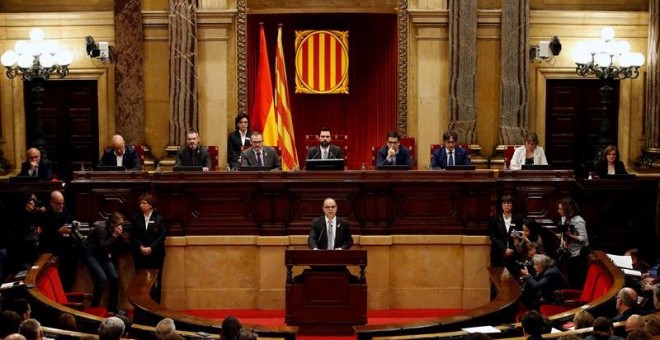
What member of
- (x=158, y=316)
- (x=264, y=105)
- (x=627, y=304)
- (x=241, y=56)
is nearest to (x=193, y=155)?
Result: (x=264, y=105)

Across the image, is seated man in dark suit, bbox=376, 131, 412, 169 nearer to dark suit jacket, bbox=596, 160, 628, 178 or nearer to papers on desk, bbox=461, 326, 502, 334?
dark suit jacket, bbox=596, 160, 628, 178

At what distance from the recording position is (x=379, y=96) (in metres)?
18.1

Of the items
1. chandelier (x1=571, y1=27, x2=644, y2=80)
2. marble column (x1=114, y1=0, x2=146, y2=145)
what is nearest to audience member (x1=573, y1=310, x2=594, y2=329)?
chandelier (x1=571, y1=27, x2=644, y2=80)

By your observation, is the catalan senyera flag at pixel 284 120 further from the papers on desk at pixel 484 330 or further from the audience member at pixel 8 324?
the audience member at pixel 8 324

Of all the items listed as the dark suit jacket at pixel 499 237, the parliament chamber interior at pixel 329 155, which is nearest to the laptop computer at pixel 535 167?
the parliament chamber interior at pixel 329 155

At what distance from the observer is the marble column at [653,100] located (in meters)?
17.1

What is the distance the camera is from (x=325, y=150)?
49.6ft

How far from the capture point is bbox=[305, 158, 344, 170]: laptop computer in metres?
13.9

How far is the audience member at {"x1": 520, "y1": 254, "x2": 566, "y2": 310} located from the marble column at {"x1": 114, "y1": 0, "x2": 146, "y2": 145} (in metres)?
7.17

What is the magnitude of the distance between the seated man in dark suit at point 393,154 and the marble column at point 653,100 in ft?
14.5

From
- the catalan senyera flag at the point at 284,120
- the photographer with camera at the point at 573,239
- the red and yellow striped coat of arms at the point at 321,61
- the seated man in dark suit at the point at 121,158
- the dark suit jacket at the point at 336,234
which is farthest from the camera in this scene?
the red and yellow striped coat of arms at the point at 321,61

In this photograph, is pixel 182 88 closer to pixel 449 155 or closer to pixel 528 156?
pixel 449 155

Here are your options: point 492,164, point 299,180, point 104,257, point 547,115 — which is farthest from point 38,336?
point 547,115

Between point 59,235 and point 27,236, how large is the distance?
0.39 m
